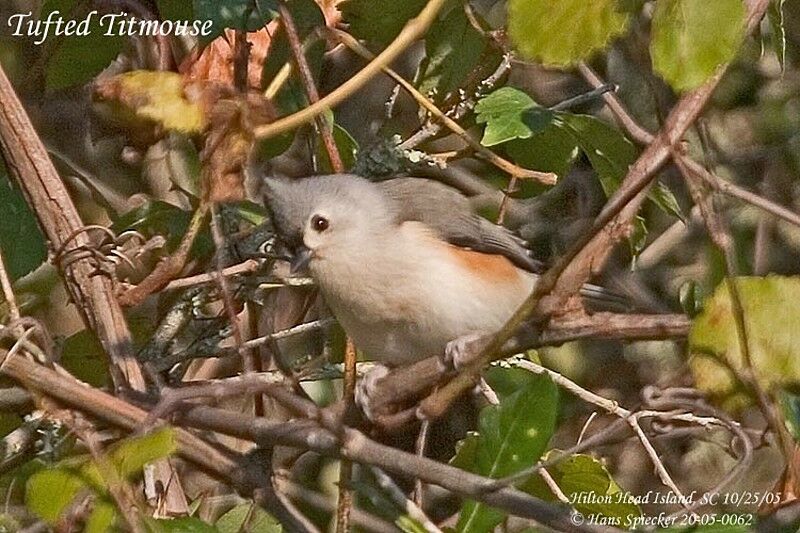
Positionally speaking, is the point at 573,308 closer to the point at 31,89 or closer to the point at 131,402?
the point at 131,402

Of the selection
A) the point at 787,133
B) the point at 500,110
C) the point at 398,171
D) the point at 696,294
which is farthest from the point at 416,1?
the point at 787,133

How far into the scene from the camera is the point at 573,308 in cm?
185

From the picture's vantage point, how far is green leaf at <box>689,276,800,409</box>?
1572mm

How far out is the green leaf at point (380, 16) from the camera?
2504 millimetres

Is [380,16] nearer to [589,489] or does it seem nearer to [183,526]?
[589,489]

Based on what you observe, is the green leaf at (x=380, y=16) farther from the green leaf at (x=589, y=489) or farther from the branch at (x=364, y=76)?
the green leaf at (x=589, y=489)

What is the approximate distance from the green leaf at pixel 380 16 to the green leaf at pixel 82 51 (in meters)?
0.45

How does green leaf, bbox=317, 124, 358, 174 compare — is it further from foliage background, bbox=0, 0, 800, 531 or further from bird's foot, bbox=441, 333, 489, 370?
bird's foot, bbox=441, 333, 489, 370

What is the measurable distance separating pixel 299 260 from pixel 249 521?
0.75 metres

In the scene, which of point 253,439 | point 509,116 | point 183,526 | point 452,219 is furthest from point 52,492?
point 452,219

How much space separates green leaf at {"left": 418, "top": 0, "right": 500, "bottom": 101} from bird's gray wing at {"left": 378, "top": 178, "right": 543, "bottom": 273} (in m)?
0.44

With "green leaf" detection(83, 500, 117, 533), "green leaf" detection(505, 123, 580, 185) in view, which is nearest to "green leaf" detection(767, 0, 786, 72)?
"green leaf" detection(505, 123, 580, 185)

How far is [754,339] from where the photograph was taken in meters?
1.57

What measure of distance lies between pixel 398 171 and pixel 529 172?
14.5 inches
